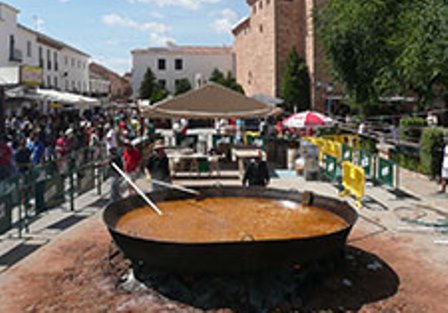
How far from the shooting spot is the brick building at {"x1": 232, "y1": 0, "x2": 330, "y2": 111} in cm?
4153

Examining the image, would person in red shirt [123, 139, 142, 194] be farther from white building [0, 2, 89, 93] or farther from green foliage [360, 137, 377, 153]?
white building [0, 2, 89, 93]

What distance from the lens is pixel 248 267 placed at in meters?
6.39

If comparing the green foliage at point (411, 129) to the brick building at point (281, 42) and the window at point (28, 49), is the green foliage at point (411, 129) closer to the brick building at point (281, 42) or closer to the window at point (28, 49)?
the brick building at point (281, 42)

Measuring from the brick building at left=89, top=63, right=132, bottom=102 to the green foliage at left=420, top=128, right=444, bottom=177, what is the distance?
80.9 metres

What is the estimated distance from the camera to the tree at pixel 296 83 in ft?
135

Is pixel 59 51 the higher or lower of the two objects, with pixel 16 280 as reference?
higher

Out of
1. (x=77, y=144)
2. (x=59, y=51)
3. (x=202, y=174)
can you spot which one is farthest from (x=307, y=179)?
(x=59, y=51)

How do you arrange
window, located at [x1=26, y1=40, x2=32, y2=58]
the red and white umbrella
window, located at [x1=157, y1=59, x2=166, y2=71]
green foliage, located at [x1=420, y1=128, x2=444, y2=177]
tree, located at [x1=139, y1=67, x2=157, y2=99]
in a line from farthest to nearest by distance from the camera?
window, located at [x1=157, y1=59, x2=166, y2=71] → tree, located at [x1=139, y1=67, x2=157, y2=99] → window, located at [x1=26, y1=40, x2=32, y2=58] → the red and white umbrella → green foliage, located at [x1=420, y1=128, x2=444, y2=177]


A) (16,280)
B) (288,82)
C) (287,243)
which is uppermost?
(288,82)

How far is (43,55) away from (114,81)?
6048cm

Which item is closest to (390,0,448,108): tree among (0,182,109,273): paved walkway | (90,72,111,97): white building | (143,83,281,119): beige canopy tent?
(143,83,281,119): beige canopy tent

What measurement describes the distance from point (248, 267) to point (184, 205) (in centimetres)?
286

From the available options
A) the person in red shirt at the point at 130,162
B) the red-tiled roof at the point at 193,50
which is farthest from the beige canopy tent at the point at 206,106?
the red-tiled roof at the point at 193,50

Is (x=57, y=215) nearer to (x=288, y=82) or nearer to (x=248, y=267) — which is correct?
(x=248, y=267)
